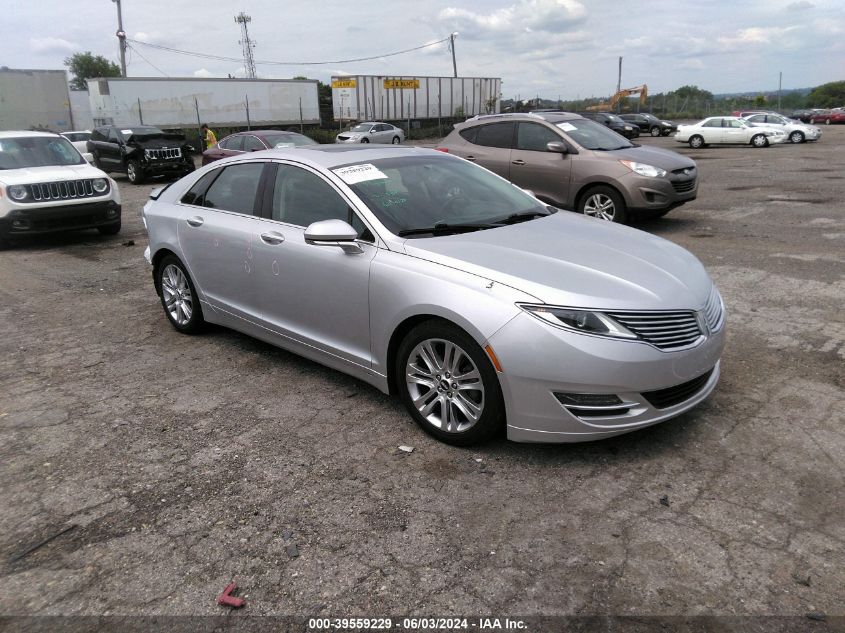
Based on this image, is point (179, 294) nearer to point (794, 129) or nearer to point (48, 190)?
point (48, 190)

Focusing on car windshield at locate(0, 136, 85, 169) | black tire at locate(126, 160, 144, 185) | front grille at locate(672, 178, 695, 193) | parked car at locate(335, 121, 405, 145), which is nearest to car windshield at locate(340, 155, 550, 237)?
front grille at locate(672, 178, 695, 193)

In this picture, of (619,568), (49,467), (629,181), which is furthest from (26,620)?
(629,181)

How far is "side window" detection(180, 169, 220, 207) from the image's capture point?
538cm

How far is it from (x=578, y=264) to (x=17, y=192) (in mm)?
9436

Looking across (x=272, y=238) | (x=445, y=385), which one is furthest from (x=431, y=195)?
(x=445, y=385)

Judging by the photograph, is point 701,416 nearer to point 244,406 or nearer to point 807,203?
point 244,406

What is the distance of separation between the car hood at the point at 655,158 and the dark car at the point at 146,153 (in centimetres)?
1415

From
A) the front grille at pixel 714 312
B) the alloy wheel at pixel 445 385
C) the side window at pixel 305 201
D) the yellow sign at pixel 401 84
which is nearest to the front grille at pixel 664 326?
the front grille at pixel 714 312

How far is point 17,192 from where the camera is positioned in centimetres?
976

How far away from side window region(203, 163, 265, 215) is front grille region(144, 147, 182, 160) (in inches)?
616

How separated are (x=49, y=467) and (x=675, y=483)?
337 cm

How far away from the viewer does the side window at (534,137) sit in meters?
9.80

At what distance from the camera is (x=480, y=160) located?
33.9 feet

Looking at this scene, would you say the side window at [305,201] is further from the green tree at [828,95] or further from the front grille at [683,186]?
the green tree at [828,95]
